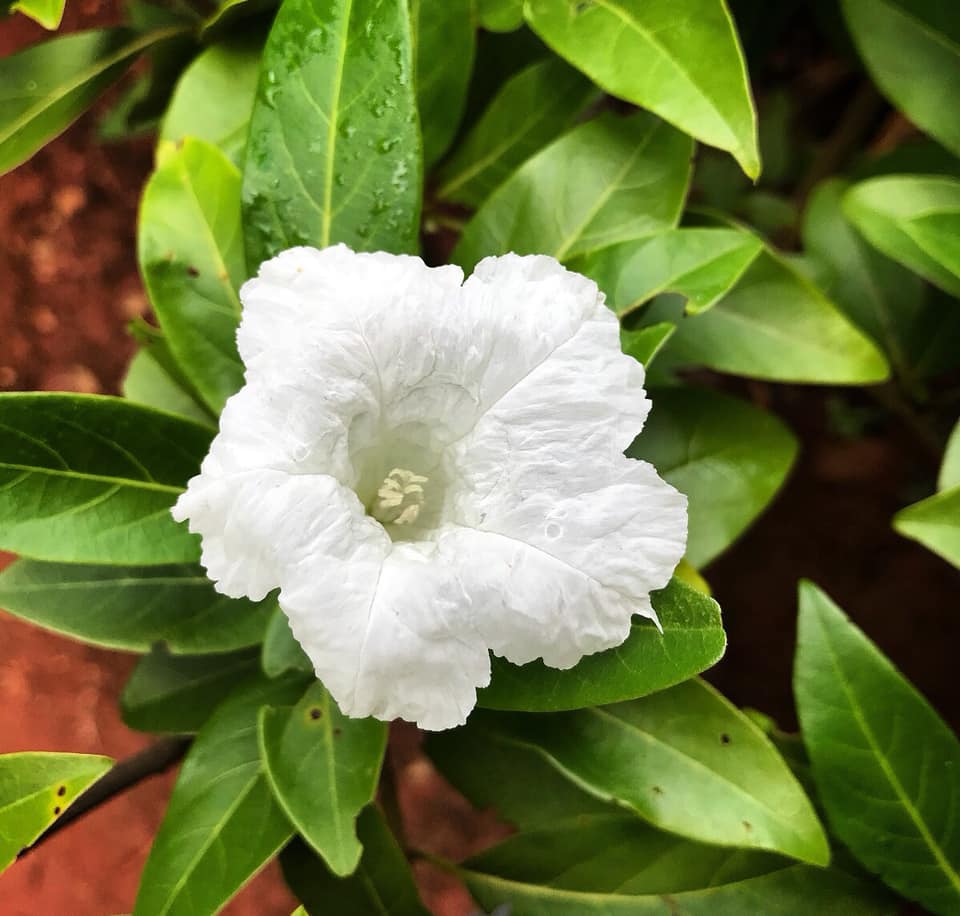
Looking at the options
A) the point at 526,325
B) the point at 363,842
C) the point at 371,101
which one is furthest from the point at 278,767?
the point at 371,101

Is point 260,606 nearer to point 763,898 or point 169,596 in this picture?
point 169,596

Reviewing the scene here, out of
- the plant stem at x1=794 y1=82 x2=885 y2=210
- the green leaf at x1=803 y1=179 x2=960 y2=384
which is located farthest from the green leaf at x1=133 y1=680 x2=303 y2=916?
the plant stem at x1=794 y1=82 x2=885 y2=210

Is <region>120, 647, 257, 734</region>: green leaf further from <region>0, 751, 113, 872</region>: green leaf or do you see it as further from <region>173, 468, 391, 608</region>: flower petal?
<region>173, 468, 391, 608</region>: flower petal

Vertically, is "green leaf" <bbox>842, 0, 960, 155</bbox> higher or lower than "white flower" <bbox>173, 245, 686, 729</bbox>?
higher

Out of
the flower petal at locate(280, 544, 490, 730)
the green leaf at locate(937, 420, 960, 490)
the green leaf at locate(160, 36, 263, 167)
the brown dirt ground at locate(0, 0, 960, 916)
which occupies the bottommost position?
the brown dirt ground at locate(0, 0, 960, 916)

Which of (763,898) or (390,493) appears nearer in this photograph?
(390,493)

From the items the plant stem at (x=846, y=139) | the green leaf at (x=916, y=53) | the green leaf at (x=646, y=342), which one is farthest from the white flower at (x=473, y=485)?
the plant stem at (x=846, y=139)
